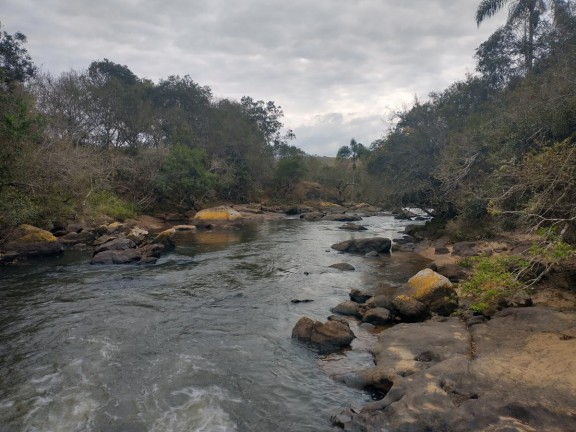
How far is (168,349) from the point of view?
8875mm

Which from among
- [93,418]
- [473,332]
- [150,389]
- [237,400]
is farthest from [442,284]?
[93,418]

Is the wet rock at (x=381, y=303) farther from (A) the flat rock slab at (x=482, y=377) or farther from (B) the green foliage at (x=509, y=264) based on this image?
(B) the green foliage at (x=509, y=264)

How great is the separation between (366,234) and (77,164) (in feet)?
61.6

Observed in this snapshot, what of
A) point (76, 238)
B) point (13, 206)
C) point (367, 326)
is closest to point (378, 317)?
point (367, 326)

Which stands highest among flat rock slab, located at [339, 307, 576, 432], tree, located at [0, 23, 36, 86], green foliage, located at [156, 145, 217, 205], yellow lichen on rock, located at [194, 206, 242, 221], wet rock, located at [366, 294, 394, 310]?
tree, located at [0, 23, 36, 86]

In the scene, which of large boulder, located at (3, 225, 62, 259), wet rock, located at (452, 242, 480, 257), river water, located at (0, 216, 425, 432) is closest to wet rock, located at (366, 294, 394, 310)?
river water, located at (0, 216, 425, 432)

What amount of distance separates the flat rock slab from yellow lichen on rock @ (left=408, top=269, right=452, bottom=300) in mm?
2228

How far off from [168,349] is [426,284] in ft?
23.8

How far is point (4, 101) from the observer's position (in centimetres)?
1650

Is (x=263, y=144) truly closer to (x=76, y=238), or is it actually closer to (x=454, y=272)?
(x=76, y=238)

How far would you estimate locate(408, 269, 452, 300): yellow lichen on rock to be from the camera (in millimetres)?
11383

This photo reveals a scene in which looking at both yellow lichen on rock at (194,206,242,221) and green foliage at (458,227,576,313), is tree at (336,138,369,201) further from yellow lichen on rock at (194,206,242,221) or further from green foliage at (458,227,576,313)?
green foliage at (458,227,576,313)

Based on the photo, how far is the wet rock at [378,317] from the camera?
1058cm

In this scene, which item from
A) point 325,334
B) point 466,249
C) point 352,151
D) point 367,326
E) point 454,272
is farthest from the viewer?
point 352,151
